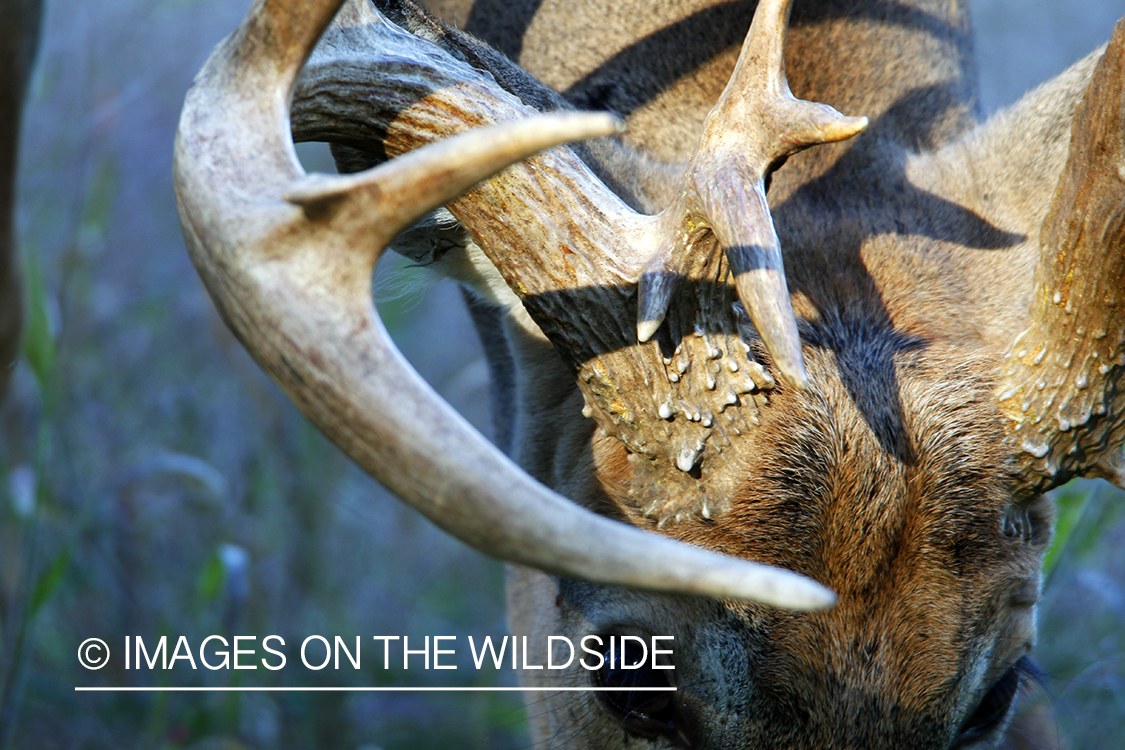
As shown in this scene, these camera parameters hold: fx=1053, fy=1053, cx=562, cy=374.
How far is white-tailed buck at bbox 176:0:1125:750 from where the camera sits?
1713 millimetres

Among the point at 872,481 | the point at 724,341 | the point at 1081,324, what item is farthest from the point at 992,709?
the point at 724,341

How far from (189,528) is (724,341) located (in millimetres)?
4908

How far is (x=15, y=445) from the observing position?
5.86 m

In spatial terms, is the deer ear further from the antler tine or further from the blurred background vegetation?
the blurred background vegetation

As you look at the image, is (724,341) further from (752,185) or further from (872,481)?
(872,481)

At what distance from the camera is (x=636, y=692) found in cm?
255

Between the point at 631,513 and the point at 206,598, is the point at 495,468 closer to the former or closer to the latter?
the point at 631,513

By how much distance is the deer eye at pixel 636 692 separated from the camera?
2.50 meters

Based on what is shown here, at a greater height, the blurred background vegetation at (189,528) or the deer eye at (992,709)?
the blurred background vegetation at (189,528)

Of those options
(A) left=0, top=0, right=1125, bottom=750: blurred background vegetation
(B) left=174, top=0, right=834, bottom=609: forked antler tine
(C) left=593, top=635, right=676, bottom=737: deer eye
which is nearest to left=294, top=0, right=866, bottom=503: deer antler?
(B) left=174, top=0, right=834, bottom=609: forked antler tine

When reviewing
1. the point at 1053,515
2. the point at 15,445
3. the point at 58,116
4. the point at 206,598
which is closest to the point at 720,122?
the point at 1053,515

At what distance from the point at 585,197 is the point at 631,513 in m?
0.76

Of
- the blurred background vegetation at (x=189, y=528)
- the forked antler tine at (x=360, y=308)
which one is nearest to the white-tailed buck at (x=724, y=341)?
the forked antler tine at (x=360, y=308)

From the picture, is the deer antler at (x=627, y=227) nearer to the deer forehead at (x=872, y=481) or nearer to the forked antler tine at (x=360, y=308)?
the deer forehead at (x=872, y=481)
